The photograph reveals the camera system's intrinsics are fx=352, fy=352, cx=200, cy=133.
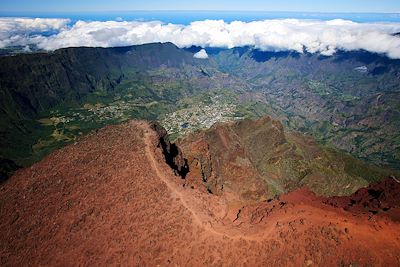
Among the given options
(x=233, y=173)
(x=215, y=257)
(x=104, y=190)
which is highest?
(x=104, y=190)

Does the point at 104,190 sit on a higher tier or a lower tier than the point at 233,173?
higher

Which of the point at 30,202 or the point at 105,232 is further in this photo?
the point at 30,202

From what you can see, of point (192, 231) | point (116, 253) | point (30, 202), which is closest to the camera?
point (116, 253)

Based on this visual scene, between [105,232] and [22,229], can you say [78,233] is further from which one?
[22,229]

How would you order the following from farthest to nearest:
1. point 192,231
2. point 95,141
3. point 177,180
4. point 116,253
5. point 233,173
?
point 233,173 → point 95,141 → point 177,180 → point 192,231 → point 116,253

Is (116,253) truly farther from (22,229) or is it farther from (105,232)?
(22,229)

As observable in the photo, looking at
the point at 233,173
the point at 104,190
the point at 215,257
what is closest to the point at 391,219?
the point at 215,257

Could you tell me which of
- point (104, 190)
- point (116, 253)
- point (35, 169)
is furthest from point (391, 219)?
point (35, 169)
